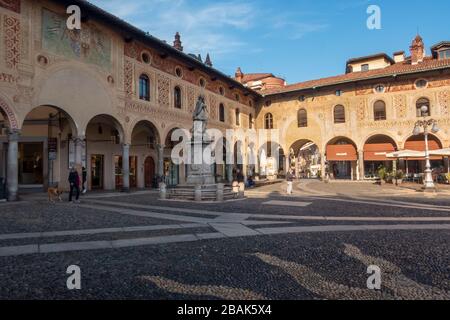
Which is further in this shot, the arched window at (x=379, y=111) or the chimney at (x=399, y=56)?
the chimney at (x=399, y=56)

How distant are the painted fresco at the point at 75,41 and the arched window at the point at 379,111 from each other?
2510 centimetres

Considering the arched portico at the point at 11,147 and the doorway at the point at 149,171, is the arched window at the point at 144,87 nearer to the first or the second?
the doorway at the point at 149,171

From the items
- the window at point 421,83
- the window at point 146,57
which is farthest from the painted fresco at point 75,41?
the window at point 421,83

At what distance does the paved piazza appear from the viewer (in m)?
3.18

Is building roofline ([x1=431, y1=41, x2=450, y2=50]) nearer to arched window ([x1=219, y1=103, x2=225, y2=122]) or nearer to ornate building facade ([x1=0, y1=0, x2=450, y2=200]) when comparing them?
ornate building facade ([x1=0, y1=0, x2=450, y2=200])

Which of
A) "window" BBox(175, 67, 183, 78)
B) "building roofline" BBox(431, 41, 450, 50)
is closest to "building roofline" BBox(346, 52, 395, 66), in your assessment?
"building roofline" BBox(431, 41, 450, 50)

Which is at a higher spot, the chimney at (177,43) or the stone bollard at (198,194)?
the chimney at (177,43)

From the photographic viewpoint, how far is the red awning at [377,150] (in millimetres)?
28623

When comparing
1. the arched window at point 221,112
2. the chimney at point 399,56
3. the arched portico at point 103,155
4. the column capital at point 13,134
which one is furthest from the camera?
the chimney at point 399,56

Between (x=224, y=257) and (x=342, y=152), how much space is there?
95.4 ft

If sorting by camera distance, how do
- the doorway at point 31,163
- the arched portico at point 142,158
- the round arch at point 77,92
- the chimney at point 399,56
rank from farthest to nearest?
the chimney at point 399,56, the arched portico at point 142,158, the doorway at point 31,163, the round arch at point 77,92

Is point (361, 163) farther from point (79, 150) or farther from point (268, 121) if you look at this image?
point (79, 150)

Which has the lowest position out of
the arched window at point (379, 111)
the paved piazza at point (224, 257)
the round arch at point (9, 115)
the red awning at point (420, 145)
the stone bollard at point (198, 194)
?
the paved piazza at point (224, 257)

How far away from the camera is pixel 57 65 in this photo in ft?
46.4
